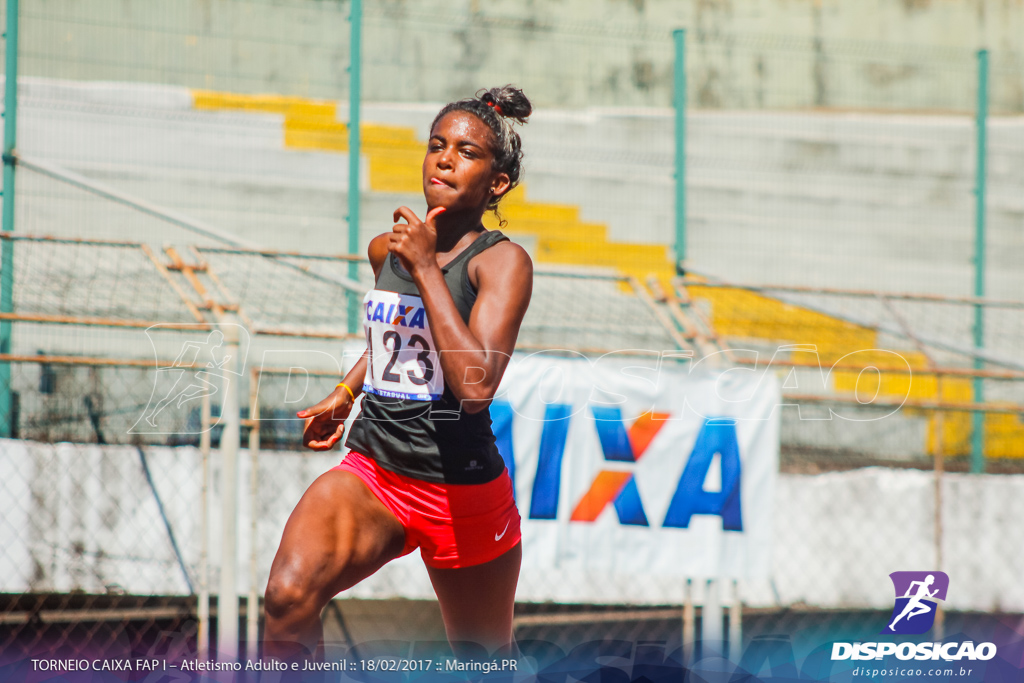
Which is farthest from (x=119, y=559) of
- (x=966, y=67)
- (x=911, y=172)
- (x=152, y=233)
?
(x=966, y=67)

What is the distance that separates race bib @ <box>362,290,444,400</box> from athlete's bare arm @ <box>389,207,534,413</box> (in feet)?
0.73

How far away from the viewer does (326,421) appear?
2830 mm

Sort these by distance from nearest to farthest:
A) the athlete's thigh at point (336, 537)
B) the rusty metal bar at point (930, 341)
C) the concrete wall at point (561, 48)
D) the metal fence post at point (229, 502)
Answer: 1. the athlete's thigh at point (336, 537)
2. the metal fence post at point (229, 502)
3. the rusty metal bar at point (930, 341)
4. the concrete wall at point (561, 48)

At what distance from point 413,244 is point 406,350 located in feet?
1.25

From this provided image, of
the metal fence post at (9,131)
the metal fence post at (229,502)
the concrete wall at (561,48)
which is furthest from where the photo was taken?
the concrete wall at (561,48)

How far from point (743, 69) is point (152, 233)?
5041 millimetres

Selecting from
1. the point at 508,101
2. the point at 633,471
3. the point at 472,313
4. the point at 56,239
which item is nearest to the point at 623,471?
the point at 633,471

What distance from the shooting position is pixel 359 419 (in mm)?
2799

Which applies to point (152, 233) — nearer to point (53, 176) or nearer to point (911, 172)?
point (53, 176)

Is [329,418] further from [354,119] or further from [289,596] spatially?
[354,119]

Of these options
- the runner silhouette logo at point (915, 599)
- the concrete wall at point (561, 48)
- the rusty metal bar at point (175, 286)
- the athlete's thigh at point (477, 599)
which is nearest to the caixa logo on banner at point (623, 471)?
the runner silhouette logo at point (915, 599)

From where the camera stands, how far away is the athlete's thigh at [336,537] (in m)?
2.38

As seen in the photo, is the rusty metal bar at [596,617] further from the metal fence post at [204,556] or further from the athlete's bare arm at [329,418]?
the athlete's bare arm at [329,418]

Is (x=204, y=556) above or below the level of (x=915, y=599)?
above
